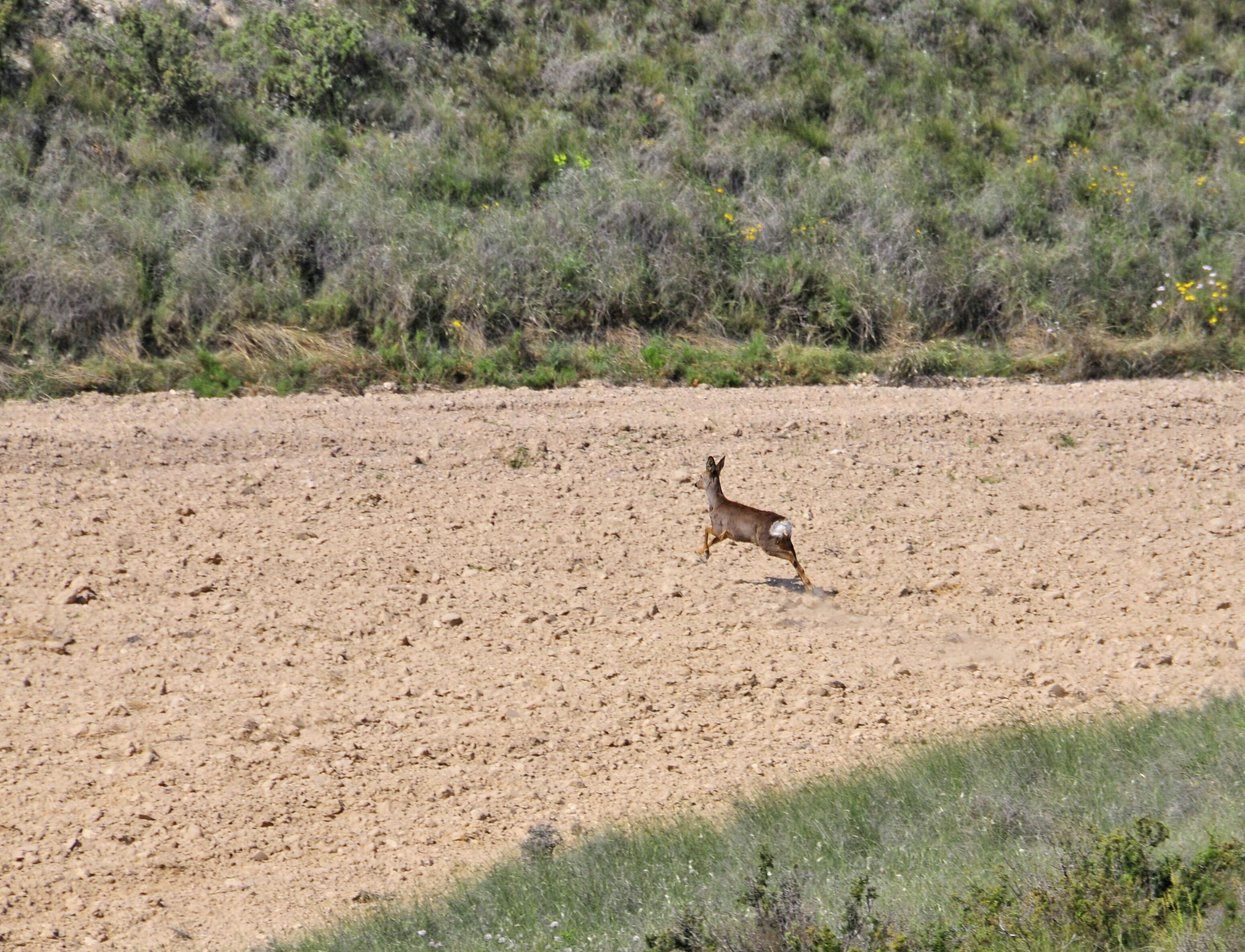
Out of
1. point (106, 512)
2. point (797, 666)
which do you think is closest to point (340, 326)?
point (106, 512)

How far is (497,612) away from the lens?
8789mm

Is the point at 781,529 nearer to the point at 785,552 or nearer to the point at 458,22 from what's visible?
the point at 785,552

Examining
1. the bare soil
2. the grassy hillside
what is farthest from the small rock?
the grassy hillside

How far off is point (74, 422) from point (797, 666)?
6336 millimetres

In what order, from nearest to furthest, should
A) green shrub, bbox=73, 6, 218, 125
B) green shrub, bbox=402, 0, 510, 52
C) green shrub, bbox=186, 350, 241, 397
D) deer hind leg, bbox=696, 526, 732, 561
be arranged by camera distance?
1. deer hind leg, bbox=696, 526, 732, 561
2. green shrub, bbox=186, 350, 241, 397
3. green shrub, bbox=73, 6, 218, 125
4. green shrub, bbox=402, 0, 510, 52

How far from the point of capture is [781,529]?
28.3 feet

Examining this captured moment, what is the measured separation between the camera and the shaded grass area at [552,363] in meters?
12.2

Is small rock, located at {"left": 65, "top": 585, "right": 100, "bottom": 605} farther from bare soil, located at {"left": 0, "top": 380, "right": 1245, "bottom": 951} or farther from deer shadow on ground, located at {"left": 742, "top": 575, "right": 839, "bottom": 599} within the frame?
deer shadow on ground, located at {"left": 742, "top": 575, "right": 839, "bottom": 599}

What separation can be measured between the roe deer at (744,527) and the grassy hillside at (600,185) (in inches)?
155

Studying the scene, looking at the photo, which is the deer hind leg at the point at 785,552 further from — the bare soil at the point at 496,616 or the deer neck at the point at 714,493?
the deer neck at the point at 714,493

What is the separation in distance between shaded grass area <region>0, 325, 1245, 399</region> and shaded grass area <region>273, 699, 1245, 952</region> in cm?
651

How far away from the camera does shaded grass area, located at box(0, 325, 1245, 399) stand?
12.2m

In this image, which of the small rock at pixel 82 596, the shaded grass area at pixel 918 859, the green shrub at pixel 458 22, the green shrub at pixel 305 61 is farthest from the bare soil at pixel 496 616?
the green shrub at pixel 458 22

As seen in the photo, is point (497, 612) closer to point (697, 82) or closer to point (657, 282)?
point (657, 282)
